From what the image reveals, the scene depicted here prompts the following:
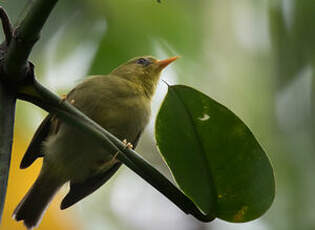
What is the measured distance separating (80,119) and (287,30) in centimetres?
113

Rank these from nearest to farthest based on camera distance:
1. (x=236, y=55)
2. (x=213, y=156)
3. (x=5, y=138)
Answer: (x=5, y=138), (x=213, y=156), (x=236, y=55)

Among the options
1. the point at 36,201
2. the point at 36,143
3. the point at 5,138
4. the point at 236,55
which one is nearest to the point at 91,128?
the point at 5,138

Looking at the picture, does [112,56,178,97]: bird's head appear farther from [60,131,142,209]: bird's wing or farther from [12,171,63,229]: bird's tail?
[12,171,63,229]: bird's tail

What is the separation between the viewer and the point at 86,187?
2752 mm

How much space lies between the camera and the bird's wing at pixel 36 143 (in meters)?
2.08

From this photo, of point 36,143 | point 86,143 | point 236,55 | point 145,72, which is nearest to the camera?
point 236,55

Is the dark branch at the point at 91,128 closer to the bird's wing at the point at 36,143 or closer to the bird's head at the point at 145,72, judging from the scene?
the bird's wing at the point at 36,143

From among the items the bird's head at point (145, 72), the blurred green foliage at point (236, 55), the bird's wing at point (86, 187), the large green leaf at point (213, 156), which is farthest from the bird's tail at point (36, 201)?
the large green leaf at point (213, 156)

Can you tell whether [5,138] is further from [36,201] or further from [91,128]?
[36,201]

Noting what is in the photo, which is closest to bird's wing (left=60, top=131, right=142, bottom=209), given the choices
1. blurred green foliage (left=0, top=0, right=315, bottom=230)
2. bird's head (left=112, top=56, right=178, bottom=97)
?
bird's head (left=112, top=56, right=178, bottom=97)

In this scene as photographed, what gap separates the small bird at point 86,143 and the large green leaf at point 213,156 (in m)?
1.44

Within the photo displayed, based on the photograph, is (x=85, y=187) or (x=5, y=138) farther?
(x=85, y=187)

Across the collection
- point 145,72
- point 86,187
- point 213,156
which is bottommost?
point 86,187

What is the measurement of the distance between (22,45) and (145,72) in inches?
101
